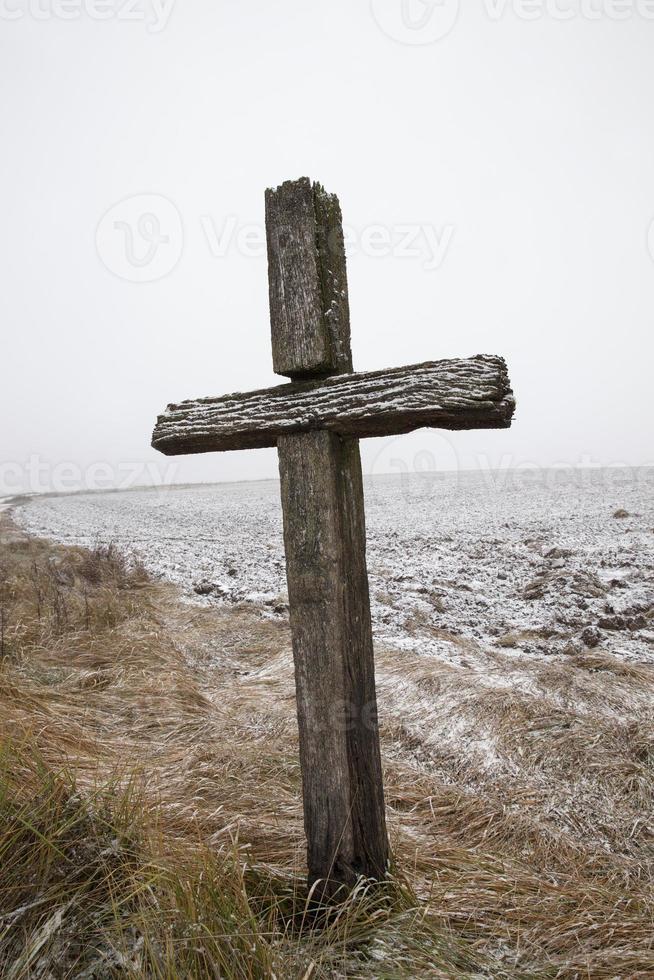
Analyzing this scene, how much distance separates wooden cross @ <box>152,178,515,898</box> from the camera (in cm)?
204

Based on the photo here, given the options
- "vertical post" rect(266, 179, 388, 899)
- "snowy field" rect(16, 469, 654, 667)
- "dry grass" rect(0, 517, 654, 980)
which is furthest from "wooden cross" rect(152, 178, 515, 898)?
"snowy field" rect(16, 469, 654, 667)

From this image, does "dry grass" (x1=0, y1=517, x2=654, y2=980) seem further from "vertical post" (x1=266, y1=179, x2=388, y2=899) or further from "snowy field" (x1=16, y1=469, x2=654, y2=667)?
"snowy field" (x1=16, y1=469, x2=654, y2=667)

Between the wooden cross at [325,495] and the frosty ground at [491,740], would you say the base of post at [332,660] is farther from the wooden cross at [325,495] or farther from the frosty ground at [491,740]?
the frosty ground at [491,740]

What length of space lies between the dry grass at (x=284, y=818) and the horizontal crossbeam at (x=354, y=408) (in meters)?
1.36

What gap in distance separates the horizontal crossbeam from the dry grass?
1359mm

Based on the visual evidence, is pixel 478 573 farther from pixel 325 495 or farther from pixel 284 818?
pixel 325 495

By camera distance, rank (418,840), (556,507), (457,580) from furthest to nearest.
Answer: (556,507) → (457,580) → (418,840)

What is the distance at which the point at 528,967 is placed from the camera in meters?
1.83

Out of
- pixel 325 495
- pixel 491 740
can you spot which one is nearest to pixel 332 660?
pixel 325 495

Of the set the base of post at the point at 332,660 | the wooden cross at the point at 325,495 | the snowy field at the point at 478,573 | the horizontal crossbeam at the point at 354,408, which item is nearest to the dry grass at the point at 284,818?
the base of post at the point at 332,660

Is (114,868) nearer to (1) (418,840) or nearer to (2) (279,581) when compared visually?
(1) (418,840)

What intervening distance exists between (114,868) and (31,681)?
2.67 m

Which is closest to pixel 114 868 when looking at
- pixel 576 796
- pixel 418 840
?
pixel 418 840

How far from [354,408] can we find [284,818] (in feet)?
6.24
